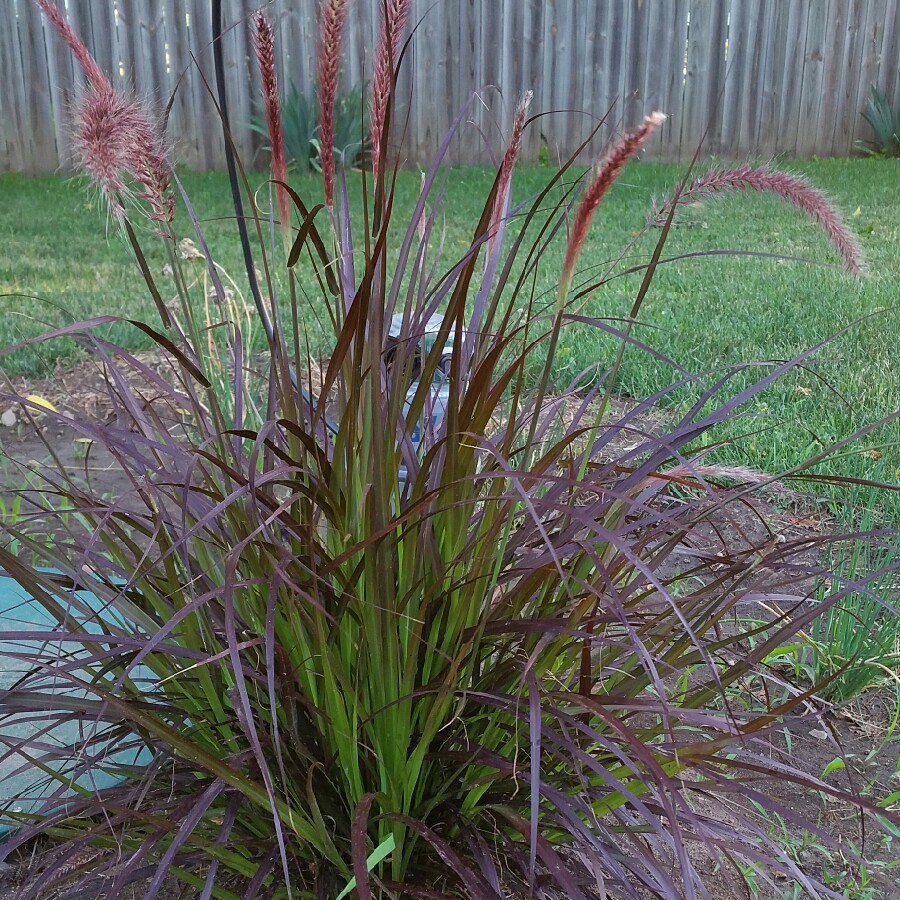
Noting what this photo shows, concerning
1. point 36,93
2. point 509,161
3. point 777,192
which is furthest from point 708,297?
point 36,93

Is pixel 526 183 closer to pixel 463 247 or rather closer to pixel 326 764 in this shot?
pixel 463 247

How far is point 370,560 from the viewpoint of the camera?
1.11 meters

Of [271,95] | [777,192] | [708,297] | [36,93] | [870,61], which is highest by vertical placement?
[870,61]

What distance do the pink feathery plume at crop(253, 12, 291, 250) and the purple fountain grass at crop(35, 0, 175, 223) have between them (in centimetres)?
14

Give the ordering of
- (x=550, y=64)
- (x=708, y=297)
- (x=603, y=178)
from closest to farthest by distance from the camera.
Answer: (x=603, y=178), (x=708, y=297), (x=550, y=64)

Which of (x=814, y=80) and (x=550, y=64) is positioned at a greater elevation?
(x=550, y=64)

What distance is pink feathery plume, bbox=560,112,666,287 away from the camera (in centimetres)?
96

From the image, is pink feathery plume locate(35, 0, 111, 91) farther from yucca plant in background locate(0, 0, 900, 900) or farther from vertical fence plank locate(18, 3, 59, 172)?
vertical fence plank locate(18, 3, 59, 172)

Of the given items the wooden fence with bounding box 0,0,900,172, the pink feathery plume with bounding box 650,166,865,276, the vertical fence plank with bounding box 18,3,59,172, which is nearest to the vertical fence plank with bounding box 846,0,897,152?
the wooden fence with bounding box 0,0,900,172

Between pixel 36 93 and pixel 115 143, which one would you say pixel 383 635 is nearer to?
pixel 115 143

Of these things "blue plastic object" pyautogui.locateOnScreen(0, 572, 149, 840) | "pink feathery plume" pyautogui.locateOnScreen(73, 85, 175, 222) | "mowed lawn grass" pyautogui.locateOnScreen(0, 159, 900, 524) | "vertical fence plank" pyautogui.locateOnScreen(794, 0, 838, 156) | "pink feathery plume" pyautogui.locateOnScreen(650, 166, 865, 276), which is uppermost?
"vertical fence plank" pyautogui.locateOnScreen(794, 0, 838, 156)

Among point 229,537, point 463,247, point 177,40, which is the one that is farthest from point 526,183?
point 229,537

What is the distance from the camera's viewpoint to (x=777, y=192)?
48.2 inches

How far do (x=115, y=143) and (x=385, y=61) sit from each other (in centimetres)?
36
